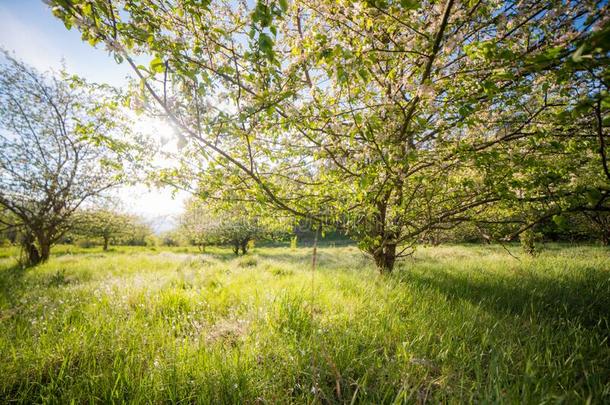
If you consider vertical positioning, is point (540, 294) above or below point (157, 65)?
below

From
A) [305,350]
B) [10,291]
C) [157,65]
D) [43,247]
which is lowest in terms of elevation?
[10,291]

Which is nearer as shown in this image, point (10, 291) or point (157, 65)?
point (157, 65)

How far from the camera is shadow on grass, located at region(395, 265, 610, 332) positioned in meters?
3.60

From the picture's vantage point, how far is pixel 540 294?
453cm

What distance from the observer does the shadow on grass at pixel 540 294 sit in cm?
360

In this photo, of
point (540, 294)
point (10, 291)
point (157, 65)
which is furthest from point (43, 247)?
point (540, 294)

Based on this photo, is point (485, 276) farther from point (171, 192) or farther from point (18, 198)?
point (18, 198)

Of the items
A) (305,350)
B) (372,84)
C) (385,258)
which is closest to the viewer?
(305,350)

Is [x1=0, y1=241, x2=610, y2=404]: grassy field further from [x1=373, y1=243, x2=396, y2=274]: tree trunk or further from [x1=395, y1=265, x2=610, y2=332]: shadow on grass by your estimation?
[x1=373, y1=243, x2=396, y2=274]: tree trunk

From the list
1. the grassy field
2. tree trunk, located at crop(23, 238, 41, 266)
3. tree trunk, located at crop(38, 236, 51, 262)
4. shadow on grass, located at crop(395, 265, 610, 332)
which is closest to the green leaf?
the grassy field

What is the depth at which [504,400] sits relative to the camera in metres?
1.67

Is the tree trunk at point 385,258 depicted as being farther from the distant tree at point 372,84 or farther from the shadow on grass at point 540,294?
the distant tree at point 372,84

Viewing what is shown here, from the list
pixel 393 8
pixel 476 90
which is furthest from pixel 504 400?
pixel 393 8

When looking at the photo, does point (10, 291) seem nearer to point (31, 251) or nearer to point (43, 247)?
point (43, 247)
